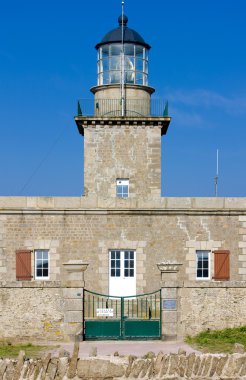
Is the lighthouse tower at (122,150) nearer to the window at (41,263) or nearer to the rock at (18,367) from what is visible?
the window at (41,263)

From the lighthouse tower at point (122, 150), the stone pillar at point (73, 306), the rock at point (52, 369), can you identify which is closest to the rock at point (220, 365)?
the rock at point (52, 369)

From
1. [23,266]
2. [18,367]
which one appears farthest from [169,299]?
[23,266]

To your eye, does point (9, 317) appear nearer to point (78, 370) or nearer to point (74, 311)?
point (74, 311)

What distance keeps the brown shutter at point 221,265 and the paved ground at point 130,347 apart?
6036mm

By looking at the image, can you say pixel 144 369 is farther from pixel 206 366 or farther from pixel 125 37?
pixel 125 37

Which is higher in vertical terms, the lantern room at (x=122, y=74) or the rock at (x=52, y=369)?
the lantern room at (x=122, y=74)

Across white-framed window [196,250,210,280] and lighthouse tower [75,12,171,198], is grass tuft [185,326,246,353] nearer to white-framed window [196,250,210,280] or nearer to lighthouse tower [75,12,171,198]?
white-framed window [196,250,210,280]

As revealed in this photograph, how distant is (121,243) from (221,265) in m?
3.47

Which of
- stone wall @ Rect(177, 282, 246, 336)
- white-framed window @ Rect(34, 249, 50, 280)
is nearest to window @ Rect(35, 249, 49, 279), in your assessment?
white-framed window @ Rect(34, 249, 50, 280)

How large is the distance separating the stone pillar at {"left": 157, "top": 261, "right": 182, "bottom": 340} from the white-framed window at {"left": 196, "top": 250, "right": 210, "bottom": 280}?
5.46 metres

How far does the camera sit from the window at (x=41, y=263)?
921 inches

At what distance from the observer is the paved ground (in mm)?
16250

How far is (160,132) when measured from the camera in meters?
27.7

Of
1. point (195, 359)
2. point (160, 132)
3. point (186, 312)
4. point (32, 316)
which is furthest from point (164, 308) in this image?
point (160, 132)
